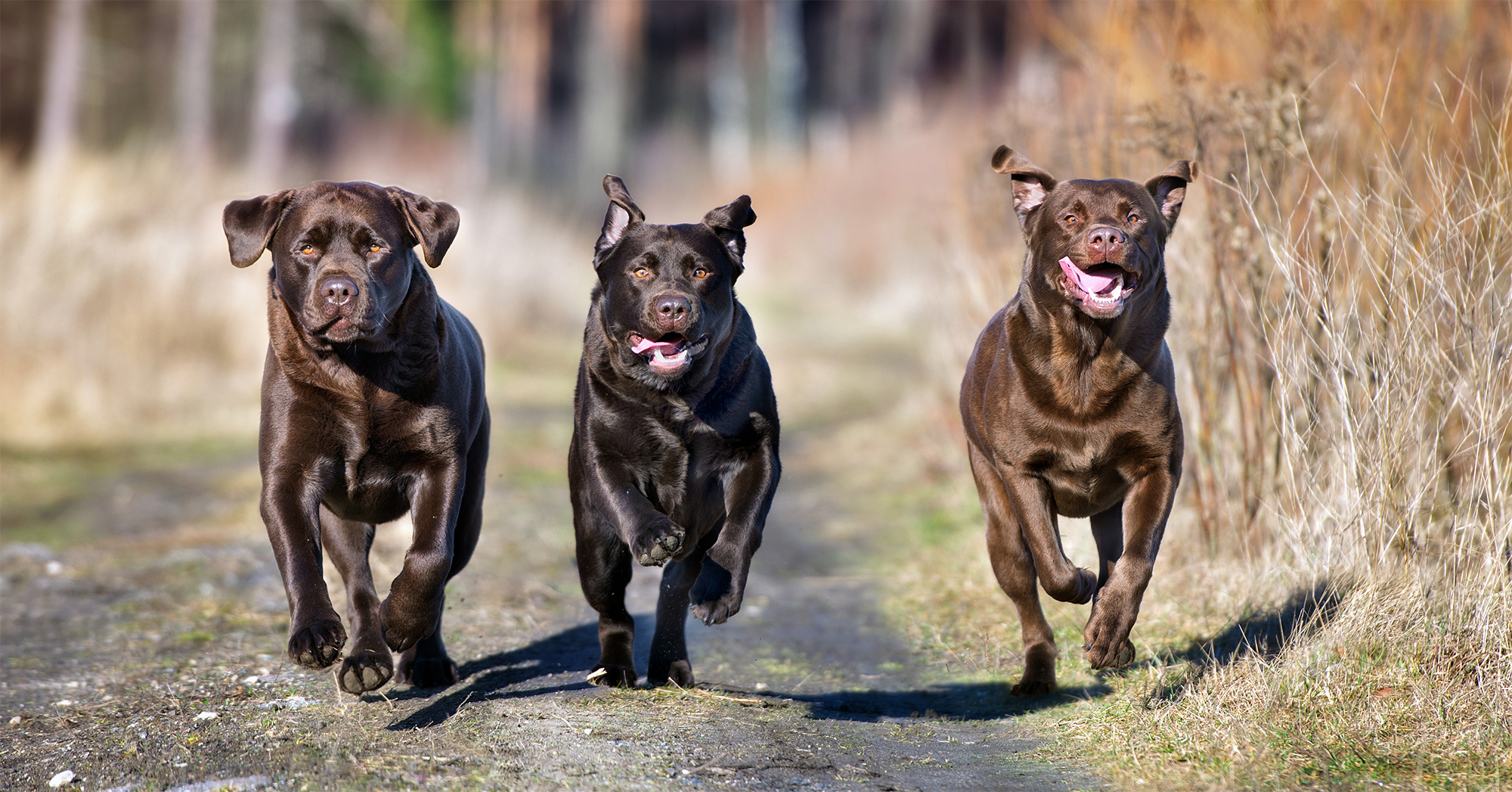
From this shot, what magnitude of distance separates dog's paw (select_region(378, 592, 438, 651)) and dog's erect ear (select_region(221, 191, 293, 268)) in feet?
4.15

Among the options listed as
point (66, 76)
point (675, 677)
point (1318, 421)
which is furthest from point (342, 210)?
point (66, 76)

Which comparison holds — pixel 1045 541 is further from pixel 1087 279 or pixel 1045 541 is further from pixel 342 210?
pixel 342 210

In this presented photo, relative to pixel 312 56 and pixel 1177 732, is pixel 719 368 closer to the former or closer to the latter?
pixel 1177 732

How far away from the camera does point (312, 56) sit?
3016 cm

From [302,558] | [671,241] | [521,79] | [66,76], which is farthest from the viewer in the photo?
[521,79]

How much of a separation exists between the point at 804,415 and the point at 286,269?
29.7 ft

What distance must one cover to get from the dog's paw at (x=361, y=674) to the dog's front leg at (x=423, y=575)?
79 mm

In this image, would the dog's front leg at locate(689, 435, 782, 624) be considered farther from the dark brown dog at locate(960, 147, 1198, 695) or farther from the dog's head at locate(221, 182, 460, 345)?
the dog's head at locate(221, 182, 460, 345)

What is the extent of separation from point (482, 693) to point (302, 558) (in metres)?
0.86

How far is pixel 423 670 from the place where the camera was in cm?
491

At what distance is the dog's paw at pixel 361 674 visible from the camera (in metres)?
4.24

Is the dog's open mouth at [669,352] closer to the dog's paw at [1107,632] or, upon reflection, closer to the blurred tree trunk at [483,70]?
the dog's paw at [1107,632]

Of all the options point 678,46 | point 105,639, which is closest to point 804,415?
point 105,639

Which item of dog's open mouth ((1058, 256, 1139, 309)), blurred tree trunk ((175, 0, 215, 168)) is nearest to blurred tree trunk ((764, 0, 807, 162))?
blurred tree trunk ((175, 0, 215, 168))
